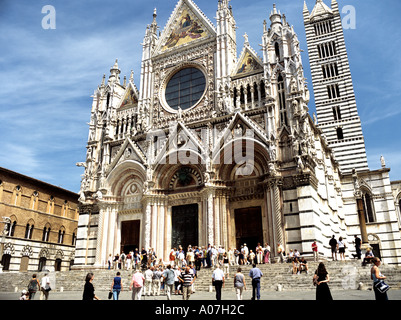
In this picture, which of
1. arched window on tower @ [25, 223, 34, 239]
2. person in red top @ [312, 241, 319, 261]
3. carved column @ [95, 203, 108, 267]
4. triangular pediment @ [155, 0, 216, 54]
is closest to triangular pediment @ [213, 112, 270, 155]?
person in red top @ [312, 241, 319, 261]

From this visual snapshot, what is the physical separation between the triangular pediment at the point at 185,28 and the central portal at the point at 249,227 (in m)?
14.0

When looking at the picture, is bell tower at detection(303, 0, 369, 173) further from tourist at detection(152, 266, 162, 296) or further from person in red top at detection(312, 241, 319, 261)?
tourist at detection(152, 266, 162, 296)

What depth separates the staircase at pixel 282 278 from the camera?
1381 centimetres

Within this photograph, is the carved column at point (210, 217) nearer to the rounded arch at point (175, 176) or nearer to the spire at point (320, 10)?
the rounded arch at point (175, 176)

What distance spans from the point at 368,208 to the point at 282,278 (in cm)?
2153

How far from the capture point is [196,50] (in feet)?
92.6

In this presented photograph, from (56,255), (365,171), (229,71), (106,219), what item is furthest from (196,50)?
(56,255)

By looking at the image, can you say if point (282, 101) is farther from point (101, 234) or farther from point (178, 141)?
point (101, 234)

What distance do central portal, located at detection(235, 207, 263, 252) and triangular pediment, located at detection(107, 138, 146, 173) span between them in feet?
28.1

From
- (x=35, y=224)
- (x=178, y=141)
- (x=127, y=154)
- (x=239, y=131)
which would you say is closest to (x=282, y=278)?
(x=239, y=131)

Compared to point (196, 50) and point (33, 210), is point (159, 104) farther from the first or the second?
point (33, 210)

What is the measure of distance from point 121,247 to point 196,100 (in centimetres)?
1239

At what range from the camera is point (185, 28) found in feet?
97.9

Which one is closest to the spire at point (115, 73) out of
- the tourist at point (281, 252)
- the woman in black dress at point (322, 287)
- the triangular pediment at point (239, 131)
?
the triangular pediment at point (239, 131)
